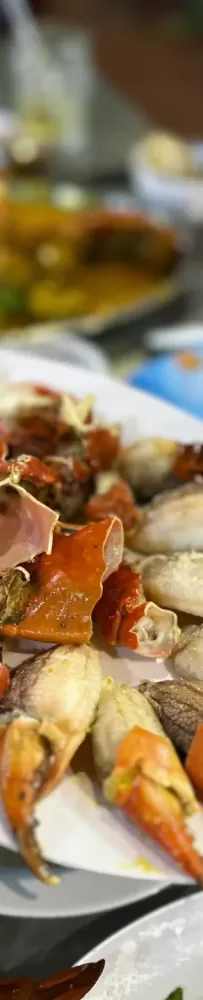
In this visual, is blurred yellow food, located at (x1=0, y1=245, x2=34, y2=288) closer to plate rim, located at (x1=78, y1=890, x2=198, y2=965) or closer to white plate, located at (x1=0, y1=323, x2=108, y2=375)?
white plate, located at (x1=0, y1=323, x2=108, y2=375)

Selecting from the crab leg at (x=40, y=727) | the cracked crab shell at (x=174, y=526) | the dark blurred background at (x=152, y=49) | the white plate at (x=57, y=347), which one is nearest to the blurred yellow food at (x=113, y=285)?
the white plate at (x=57, y=347)

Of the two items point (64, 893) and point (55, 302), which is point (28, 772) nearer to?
point (64, 893)

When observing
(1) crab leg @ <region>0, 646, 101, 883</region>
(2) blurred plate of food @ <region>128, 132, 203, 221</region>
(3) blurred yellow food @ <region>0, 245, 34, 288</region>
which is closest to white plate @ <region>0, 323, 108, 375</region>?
(3) blurred yellow food @ <region>0, 245, 34, 288</region>

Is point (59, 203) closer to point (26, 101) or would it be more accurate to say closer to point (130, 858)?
point (26, 101)

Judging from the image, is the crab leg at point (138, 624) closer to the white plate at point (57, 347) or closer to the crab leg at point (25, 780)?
the crab leg at point (25, 780)

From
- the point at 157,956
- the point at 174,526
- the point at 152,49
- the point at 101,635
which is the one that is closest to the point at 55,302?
the point at 174,526

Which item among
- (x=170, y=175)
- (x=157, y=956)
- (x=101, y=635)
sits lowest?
(x=157, y=956)

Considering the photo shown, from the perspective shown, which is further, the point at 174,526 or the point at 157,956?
the point at 174,526
